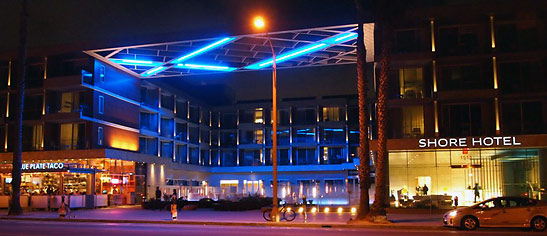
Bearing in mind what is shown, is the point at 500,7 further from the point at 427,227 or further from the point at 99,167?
the point at 99,167

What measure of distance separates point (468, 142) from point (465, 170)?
8.51 feet

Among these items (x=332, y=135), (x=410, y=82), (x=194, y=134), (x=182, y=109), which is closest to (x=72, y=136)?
(x=182, y=109)

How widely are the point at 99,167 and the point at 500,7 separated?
35784 mm

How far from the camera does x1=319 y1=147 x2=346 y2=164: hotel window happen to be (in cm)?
7738

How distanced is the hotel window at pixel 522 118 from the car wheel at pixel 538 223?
1615 centimetres

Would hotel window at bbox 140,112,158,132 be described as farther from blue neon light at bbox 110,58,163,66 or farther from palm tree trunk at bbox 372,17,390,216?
palm tree trunk at bbox 372,17,390,216

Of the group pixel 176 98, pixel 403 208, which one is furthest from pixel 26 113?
pixel 403 208

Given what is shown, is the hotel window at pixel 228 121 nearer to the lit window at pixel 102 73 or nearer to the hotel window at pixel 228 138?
the hotel window at pixel 228 138

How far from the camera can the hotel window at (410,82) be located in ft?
130

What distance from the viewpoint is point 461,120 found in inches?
1511

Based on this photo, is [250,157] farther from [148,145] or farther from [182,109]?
[148,145]

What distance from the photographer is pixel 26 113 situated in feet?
169

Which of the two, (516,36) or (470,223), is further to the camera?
(516,36)

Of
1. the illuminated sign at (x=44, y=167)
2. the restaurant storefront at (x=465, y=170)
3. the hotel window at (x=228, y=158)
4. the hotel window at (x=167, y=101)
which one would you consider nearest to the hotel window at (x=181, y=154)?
the hotel window at (x=167, y=101)
